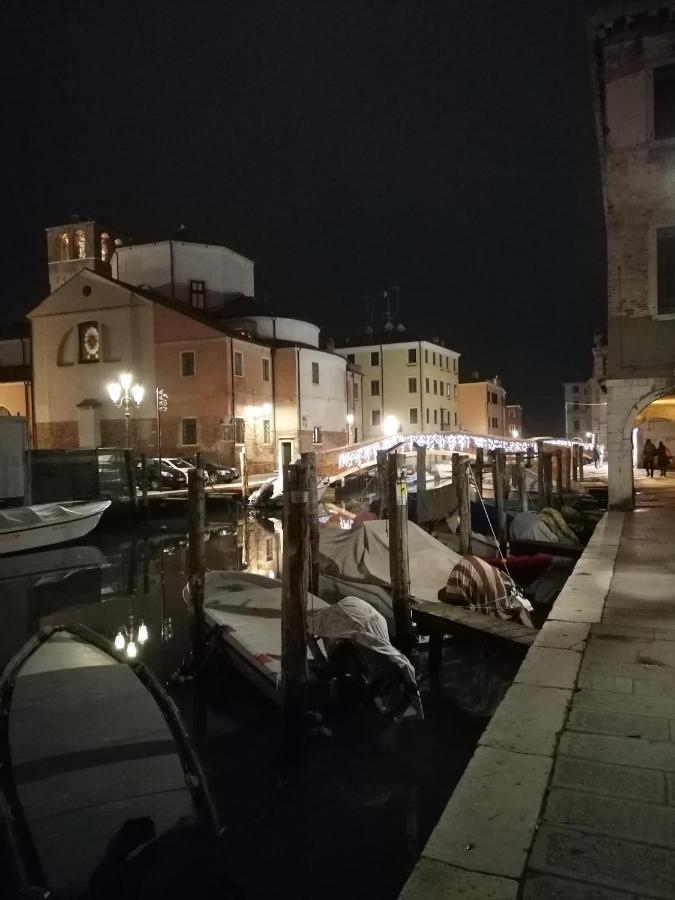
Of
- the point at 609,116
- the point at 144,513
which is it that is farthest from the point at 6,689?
the point at 144,513

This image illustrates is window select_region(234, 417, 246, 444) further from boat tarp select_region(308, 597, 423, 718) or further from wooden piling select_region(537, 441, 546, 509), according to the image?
boat tarp select_region(308, 597, 423, 718)

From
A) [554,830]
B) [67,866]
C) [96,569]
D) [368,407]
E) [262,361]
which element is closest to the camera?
[554,830]

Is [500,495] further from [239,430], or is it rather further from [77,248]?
[77,248]

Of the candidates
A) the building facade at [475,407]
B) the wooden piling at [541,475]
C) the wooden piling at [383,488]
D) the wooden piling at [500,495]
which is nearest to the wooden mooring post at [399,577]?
the wooden piling at [383,488]

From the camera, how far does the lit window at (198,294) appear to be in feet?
126

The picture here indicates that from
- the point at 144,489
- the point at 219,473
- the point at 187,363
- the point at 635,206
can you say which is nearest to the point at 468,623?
the point at 635,206

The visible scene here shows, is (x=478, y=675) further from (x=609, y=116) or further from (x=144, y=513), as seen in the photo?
(x=144, y=513)

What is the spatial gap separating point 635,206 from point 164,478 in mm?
20996

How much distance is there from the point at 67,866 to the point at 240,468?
28854mm

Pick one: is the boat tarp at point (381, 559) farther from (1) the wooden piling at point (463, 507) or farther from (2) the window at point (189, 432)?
(2) the window at point (189, 432)

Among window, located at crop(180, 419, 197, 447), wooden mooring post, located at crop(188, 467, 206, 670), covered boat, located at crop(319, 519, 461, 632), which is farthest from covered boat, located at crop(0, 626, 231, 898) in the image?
window, located at crop(180, 419, 197, 447)

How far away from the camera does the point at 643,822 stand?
311 cm

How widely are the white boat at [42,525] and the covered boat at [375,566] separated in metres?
9.28

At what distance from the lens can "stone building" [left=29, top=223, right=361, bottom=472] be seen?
32531mm
